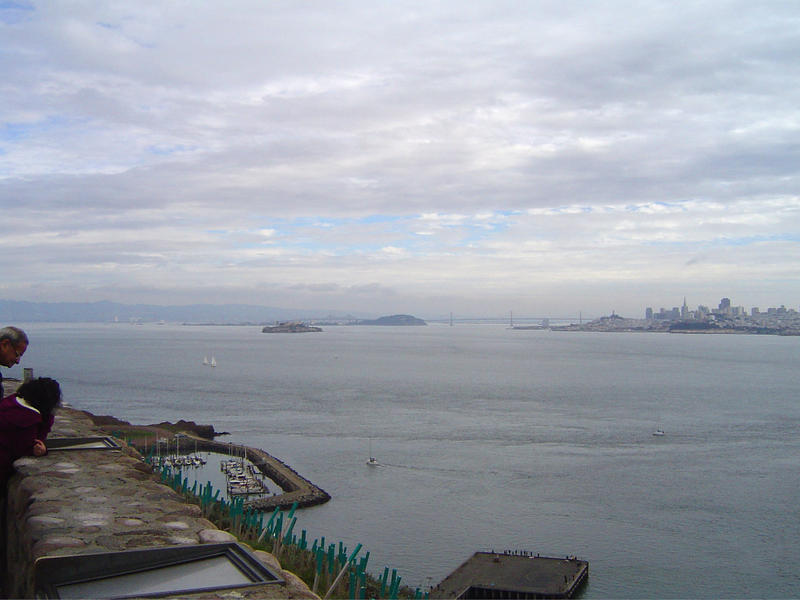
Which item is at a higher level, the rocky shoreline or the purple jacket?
the purple jacket

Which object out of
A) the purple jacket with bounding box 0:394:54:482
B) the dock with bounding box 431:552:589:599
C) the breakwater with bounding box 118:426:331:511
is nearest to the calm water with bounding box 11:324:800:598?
the dock with bounding box 431:552:589:599

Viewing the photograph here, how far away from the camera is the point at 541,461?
22031mm

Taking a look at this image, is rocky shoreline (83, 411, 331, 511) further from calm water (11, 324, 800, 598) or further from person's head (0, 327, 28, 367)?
person's head (0, 327, 28, 367)

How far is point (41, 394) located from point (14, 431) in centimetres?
18

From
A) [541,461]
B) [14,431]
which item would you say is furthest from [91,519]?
[541,461]

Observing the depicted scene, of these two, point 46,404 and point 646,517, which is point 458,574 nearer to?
point 646,517

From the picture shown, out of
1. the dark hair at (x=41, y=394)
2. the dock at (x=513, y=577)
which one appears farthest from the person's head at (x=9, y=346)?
the dock at (x=513, y=577)

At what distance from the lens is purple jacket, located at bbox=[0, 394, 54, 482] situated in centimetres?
284

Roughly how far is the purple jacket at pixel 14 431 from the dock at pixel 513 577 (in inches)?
400

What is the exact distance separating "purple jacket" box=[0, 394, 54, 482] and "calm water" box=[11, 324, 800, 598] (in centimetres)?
1112

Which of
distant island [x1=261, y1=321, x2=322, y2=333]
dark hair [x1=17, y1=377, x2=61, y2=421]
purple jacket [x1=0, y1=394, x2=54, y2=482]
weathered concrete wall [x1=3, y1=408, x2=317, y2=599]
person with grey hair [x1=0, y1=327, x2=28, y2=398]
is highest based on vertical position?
person with grey hair [x1=0, y1=327, x2=28, y2=398]

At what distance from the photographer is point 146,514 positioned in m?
2.71

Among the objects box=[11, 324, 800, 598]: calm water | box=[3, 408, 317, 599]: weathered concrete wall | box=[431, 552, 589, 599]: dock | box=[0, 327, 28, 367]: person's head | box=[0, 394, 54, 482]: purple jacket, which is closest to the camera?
box=[3, 408, 317, 599]: weathered concrete wall

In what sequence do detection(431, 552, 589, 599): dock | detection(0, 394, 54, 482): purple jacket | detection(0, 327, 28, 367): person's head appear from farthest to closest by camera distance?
1. detection(431, 552, 589, 599): dock
2. detection(0, 394, 54, 482): purple jacket
3. detection(0, 327, 28, 367): person's head
